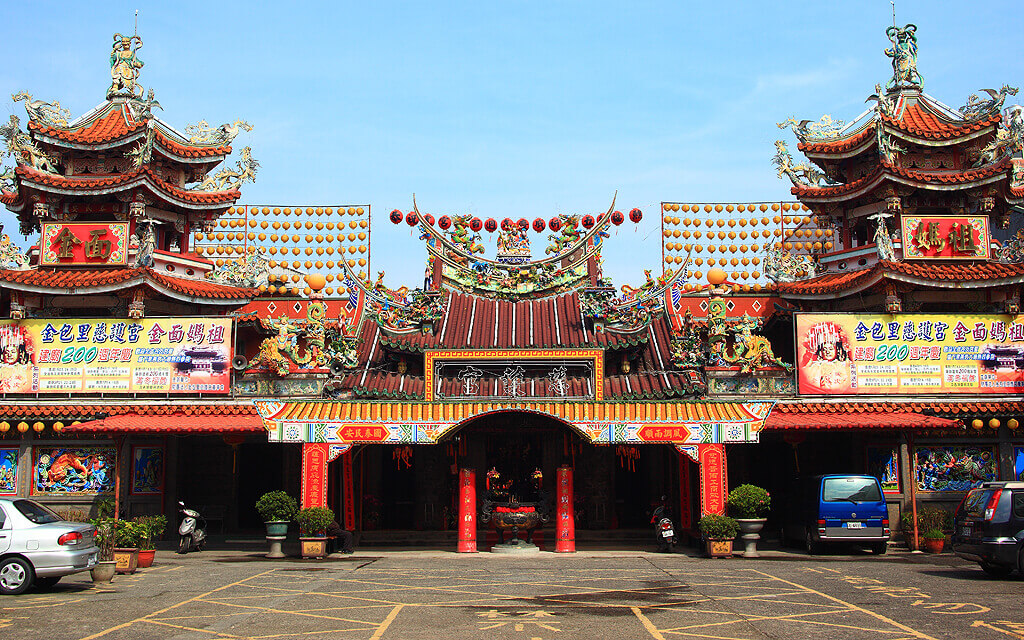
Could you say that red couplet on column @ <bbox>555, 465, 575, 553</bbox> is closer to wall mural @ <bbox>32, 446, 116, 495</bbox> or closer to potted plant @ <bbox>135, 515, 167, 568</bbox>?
potted plant @ <bbox>135, 515, 167, 568</bbox>

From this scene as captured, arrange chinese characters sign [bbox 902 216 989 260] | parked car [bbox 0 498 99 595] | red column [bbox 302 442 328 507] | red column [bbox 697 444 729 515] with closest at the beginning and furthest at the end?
parked car [bbox 0 498 99 595] → red column [bbox 697 444 729 515] → red column [bbox 302 442 328 507] → chinese characters sign [bbox 902 216 989 260]

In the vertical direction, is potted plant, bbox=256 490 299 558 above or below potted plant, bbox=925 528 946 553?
above

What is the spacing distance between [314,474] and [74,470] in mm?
7347

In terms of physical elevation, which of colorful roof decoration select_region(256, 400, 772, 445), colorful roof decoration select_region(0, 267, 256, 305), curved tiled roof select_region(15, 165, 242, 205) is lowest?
colorful roof decoration select_region(256, 400, 772, 445)

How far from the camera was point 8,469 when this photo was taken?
82.8 ft

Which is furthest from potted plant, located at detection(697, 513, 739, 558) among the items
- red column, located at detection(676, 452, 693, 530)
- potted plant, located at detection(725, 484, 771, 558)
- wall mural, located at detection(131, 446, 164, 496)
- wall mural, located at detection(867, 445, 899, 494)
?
wall mural, located at detection(131, 446, 164, 496)

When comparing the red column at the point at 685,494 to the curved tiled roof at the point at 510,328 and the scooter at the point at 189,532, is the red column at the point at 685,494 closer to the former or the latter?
the curved tiled roof at the point at 510,328

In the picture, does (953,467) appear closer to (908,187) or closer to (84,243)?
(908,187)

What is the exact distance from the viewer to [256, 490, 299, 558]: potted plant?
21.9 metres

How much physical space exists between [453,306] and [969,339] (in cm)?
1453

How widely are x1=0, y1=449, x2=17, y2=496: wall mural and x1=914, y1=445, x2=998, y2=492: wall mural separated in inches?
909

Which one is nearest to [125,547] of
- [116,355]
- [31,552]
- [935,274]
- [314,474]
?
[31,552]

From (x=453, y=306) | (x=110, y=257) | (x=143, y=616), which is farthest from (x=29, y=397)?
(x=143, y=616)

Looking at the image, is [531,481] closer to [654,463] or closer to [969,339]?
[654,463]
